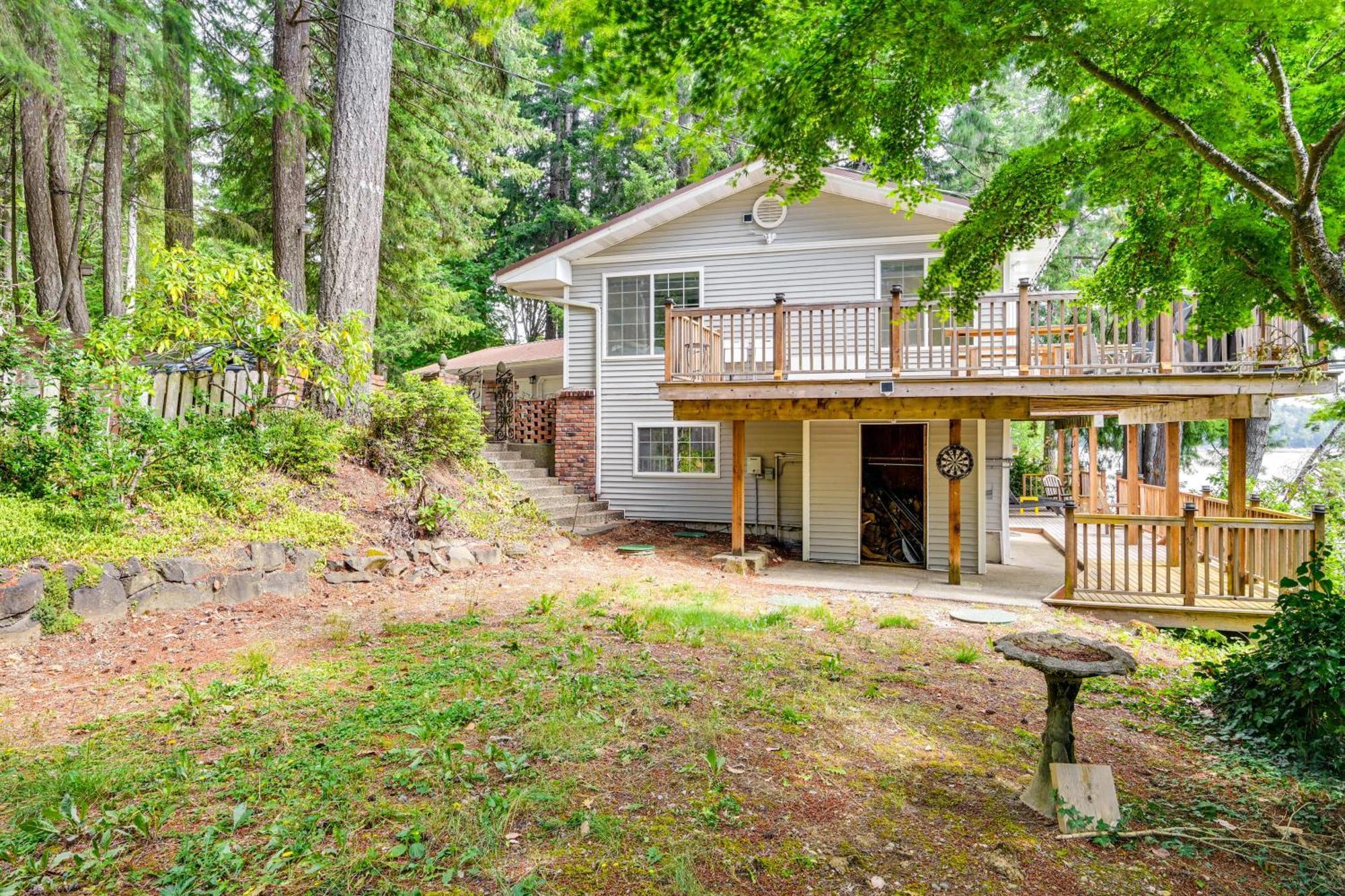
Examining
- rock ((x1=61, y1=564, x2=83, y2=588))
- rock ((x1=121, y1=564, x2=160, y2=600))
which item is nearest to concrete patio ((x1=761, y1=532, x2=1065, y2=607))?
rock ((x1=121, y1=564, x2=160, y2=600))

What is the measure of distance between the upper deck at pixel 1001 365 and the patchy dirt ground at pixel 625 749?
3.33 m

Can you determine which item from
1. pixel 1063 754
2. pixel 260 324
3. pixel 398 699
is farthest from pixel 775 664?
pixel 260 324

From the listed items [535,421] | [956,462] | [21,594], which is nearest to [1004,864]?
[21,594]

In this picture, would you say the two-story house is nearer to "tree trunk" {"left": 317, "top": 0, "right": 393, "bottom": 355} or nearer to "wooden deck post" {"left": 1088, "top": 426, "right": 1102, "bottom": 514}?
"wooden deck post" {"left": 1088, "top": 426, "right": 1102, "bottom": 514}

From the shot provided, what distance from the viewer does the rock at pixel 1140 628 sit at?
6.84m

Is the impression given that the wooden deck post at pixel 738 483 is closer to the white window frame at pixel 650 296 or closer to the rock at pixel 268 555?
the white window frame at pixel 650 296

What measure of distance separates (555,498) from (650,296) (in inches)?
163

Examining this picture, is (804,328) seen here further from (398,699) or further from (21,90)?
(21,90)

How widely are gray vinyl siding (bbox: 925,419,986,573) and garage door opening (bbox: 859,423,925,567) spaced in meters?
0.18

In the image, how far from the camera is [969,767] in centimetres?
348

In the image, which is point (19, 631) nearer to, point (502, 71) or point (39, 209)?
point (39, 209)

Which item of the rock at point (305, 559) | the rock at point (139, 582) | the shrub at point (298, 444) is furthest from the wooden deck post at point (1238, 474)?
the rock at point (139, 582)

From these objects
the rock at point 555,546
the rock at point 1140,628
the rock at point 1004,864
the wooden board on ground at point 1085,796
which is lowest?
the rock at point 1140,628

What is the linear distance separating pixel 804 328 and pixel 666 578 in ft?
15.6
